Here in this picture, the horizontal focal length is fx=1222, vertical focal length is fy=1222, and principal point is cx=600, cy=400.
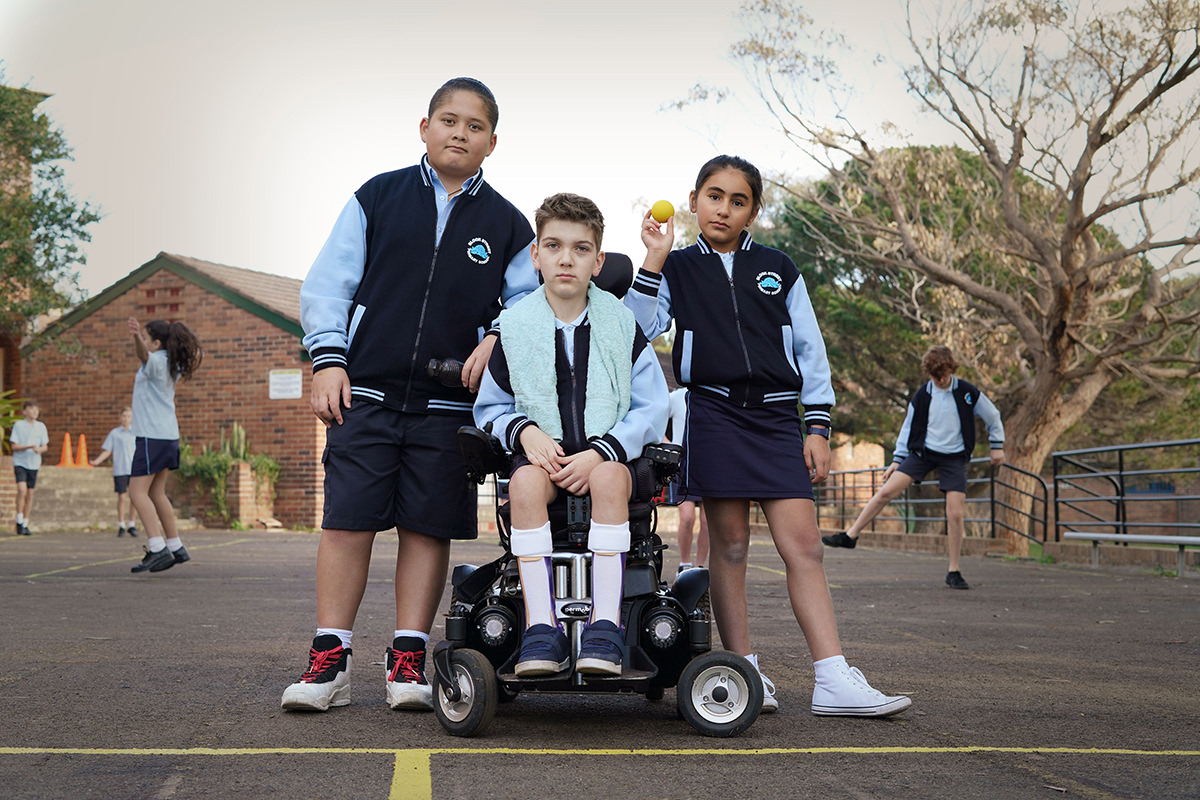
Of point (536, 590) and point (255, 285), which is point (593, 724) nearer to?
point (536, 590)

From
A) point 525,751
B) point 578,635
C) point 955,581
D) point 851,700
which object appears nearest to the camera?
point 525,751

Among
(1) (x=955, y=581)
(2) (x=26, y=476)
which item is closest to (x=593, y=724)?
(1) (x=955, y=581)

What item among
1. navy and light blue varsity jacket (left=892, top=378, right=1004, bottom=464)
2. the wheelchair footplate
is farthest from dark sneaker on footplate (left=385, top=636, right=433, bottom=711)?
navy and light blue varsity jacket (left=892, top=378, right=1004, bottom=464)

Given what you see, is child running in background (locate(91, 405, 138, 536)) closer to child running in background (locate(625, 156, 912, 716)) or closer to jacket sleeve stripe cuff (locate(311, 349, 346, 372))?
jacket sleeve stripe cuff (locate(311, 349, 346, 372))

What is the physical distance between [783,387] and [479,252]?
1.17 m

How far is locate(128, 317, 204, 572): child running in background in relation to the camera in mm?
9711

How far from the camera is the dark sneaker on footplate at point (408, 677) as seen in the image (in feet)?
13.2

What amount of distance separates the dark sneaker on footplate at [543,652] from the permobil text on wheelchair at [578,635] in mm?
48

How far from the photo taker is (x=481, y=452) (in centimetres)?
376

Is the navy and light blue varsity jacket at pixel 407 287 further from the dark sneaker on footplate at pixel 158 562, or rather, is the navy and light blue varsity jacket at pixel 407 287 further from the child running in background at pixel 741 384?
the dark sneaker on footplate at pixel 158 562

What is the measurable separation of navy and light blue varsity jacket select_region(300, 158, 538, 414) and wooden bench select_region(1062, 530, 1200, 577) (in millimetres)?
8380

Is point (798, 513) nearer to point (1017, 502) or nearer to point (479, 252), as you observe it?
point (479, 252)

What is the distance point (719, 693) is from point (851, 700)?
606 millimetres

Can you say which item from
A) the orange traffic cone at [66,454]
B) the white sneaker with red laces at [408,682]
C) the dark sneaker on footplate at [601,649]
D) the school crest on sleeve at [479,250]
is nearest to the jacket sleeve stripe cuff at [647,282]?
the school crest on sleeve at [479,250]
